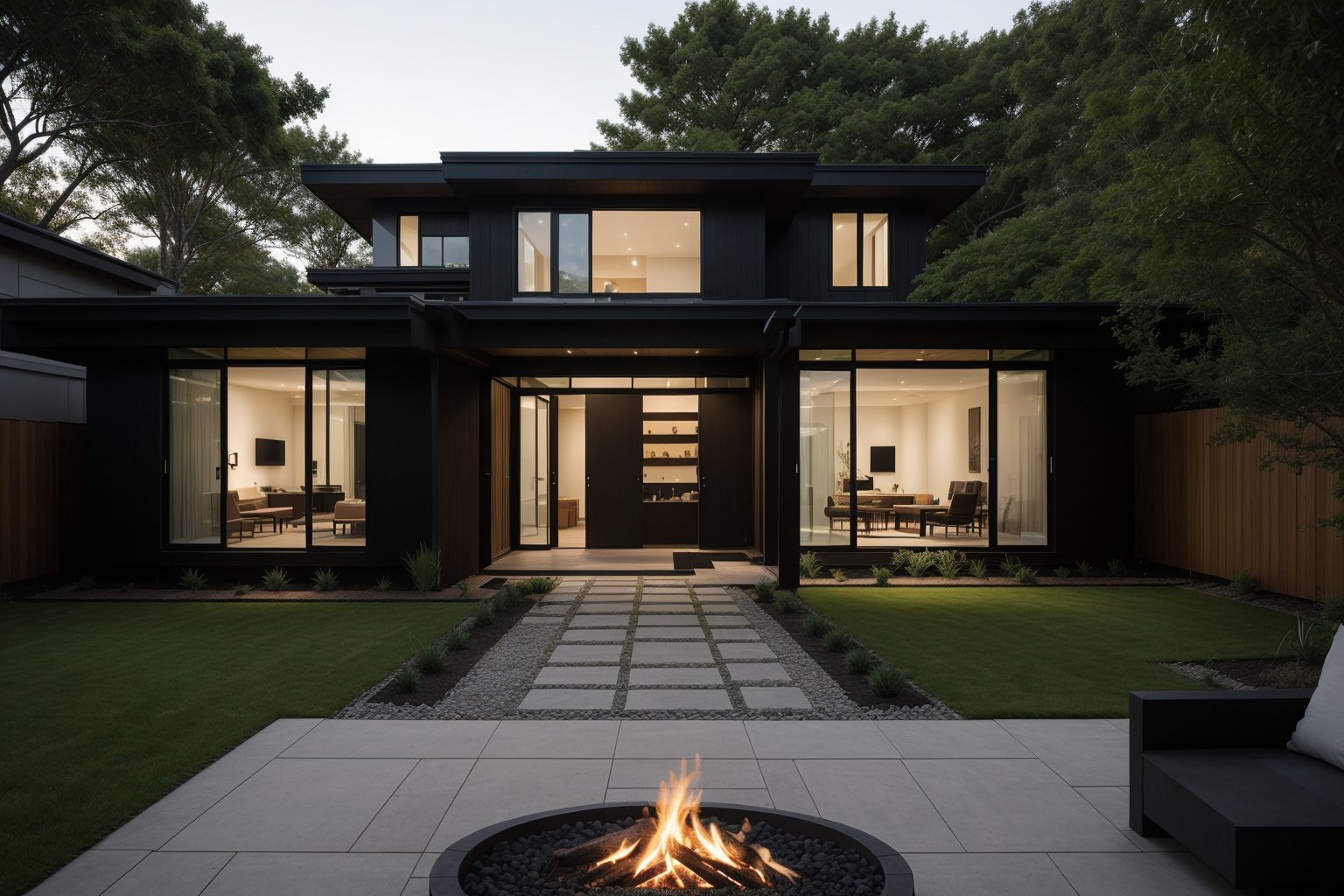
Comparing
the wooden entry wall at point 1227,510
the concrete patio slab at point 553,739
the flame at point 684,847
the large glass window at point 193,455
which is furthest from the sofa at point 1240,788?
the large glass window at point 193,455

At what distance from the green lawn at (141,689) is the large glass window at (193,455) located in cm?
151

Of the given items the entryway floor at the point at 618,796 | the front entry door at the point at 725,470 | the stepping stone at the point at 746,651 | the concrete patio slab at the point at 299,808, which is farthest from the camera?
the front entry door at the point at 725,470

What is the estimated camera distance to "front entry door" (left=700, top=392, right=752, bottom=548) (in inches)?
517

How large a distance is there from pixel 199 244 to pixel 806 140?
16134mm

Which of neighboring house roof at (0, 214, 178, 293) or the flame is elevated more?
neighboring house roof at (0, 214, 178, 293)

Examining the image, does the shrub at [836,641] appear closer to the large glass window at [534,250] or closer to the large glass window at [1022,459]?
the large glass window at [1022,459]

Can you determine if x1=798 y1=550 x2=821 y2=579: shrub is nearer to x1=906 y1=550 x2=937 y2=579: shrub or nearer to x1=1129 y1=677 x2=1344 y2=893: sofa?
x1=906 y1=550 x2=937 y2=579: shrub

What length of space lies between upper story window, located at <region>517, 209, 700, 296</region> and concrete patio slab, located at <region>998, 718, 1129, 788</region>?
8.78 metres

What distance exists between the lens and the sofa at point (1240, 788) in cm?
244

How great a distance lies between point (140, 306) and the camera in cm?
898

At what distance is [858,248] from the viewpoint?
47.5 ft

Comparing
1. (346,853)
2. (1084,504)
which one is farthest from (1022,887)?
(1084,504)

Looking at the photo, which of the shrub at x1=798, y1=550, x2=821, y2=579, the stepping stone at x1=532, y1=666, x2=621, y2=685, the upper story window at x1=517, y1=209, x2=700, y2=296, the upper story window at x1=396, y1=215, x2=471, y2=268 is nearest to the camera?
the stepping stone at x1=532, y1=666, x2=621, y2=685

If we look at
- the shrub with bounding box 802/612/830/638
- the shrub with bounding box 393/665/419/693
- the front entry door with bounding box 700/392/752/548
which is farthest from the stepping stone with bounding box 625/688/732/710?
the front entry door with bounding box 700/392/752/548
